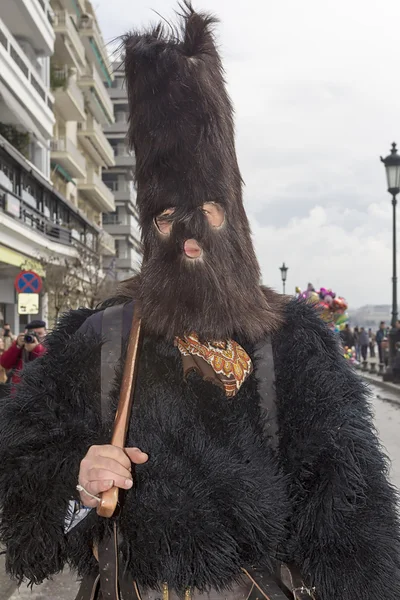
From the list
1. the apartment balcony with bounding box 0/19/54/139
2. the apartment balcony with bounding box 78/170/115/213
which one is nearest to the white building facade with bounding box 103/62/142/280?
the apartment balcony with bounding box 78/170/115/213

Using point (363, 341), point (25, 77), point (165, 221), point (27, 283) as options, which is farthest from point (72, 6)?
point (165, 221)

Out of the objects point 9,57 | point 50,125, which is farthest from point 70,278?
point 9,57

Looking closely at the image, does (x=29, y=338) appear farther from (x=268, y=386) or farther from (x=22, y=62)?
(x=22, y=62)

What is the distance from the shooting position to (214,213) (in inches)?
69.9

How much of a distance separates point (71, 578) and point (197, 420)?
3219 millimetres

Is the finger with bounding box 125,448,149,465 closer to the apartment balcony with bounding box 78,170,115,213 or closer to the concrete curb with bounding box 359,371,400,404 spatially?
the concrete curb with bounding box 359,371,400,404

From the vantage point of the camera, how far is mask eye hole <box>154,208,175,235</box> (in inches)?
68.7

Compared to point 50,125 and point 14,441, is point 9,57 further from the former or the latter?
point 14,441

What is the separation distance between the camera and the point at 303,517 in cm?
152

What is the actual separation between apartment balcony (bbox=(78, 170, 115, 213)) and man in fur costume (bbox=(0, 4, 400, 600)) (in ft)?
122

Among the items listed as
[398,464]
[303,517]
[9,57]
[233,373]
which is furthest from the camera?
[9,57]

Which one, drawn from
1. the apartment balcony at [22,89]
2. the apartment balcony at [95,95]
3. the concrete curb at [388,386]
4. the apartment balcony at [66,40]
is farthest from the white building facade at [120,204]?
the concrete curb at [388,386]

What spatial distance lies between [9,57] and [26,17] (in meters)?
3.18

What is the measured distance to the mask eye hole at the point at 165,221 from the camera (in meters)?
1.74
